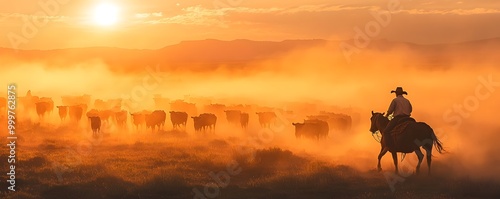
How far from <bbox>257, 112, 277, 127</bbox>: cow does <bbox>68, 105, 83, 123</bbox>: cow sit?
10.4 m

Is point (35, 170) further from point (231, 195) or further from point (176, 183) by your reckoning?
point (231, 195)

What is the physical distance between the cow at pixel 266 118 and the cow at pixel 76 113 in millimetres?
10423

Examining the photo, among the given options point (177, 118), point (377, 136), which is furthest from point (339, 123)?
point (377, 136)

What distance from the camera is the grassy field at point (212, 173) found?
14859 mm

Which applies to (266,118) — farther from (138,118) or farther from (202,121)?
(138,118)

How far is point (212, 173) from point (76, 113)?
1806 cm

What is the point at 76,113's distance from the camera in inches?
1307

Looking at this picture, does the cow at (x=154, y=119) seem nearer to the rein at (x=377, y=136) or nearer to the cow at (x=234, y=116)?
the cow at (x=234, y=116)

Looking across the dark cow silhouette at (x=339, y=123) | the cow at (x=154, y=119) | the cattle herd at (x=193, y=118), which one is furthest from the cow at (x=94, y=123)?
the dark cow silhouette at (x=339, y=123)

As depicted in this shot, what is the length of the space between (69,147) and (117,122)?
24.7 feet

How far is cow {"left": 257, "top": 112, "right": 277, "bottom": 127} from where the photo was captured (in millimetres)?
31359

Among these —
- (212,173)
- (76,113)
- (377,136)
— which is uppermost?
(76,113)

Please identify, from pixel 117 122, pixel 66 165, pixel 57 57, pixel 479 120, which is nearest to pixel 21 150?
pixel 66 165

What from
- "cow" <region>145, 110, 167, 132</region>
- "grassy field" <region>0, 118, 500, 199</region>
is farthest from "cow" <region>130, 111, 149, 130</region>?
"grassy field" <region>0, 118, 500, 199</region>
